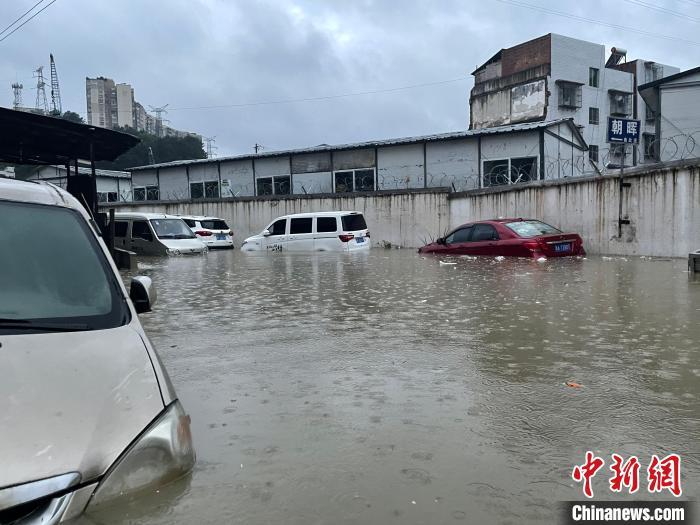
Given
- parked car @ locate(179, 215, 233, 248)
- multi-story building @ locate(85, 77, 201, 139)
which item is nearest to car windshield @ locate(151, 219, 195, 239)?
parked car @ locate(179, 215, 233, 248)

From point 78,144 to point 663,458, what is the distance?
534 inches

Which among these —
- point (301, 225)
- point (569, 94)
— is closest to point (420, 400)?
point (301, 225)

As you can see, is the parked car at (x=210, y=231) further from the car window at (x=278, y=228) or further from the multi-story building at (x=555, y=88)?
the multi-story building at (x=555, y=88)

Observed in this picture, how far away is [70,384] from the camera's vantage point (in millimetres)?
2178

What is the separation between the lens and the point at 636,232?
1483 cm

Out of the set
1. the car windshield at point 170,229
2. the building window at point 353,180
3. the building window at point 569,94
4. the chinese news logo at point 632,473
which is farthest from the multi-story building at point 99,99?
the chinese news logo at point 632,473

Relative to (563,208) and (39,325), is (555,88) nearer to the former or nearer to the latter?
(563,208)

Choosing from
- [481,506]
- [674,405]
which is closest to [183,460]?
[481,506]

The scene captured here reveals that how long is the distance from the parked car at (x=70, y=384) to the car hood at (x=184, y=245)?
1452 cm

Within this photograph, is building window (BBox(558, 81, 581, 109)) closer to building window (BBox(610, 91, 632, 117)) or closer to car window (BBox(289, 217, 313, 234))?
building window (BBox(610, 91, 632, 117))

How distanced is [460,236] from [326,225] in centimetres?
508

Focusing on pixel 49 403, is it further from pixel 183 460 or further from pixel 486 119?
pixel 486 119

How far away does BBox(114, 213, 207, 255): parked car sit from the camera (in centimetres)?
1733

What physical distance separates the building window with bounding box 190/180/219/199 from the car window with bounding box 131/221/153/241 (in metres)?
14.4
